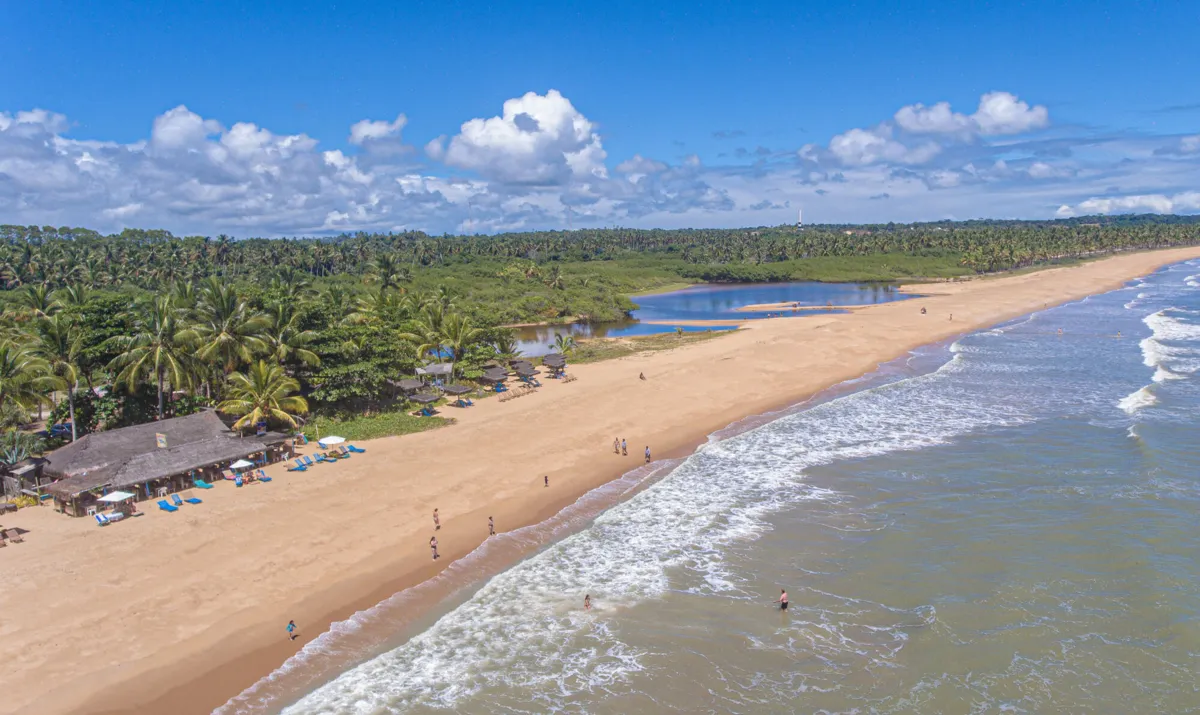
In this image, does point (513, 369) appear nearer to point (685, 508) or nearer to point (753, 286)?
point (685, 508)

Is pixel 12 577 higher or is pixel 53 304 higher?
pixel 53 304

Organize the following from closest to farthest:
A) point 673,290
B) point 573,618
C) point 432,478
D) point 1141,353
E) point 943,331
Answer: point 573,618
point 432,478
point 1141,353
point 943,331
point 673,290

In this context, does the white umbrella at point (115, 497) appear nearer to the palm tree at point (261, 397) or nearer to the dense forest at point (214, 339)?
the dense forest at point (214, 339)

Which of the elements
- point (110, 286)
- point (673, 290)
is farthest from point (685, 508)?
point (673, 290)

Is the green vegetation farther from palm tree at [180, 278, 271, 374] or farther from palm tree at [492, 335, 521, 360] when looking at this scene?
palm tree at [180, 278, 271, 374]

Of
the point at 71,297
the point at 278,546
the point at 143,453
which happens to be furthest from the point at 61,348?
the point at 278,546

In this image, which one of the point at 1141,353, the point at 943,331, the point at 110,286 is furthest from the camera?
the point at 110,286
